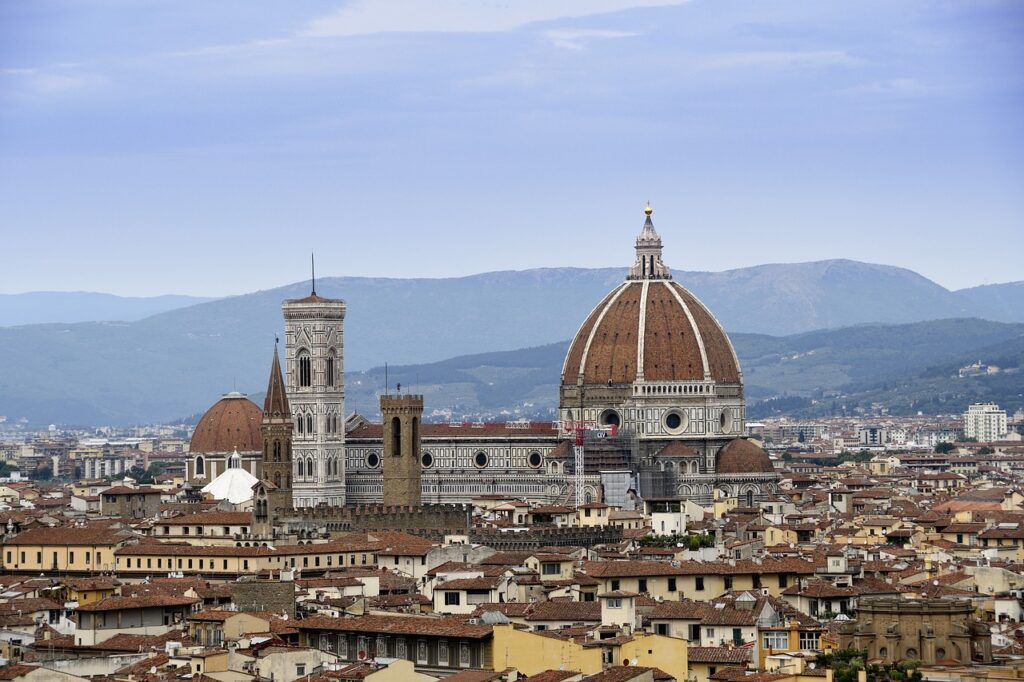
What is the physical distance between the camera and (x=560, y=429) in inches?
5025

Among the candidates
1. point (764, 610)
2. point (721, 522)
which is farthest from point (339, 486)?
point (764, 610)

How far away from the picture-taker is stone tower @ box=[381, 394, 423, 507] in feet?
399

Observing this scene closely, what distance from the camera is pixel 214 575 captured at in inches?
2982

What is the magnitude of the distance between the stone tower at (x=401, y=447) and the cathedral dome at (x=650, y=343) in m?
8.76

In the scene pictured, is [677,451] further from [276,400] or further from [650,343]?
[276,400]

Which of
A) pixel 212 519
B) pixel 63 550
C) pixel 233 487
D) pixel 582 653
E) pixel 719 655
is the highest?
pixel 233 487

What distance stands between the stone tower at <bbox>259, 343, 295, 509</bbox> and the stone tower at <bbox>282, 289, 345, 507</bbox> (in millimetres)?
462

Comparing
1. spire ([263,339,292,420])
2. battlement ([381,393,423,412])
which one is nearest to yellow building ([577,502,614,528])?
battlement ([381,393,423,412])

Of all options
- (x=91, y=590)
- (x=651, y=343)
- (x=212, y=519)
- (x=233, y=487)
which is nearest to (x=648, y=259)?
(x=651, y=343)

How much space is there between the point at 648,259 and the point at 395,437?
58.7 feet

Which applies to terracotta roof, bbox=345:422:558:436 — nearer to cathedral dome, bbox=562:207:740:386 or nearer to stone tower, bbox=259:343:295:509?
cathedral dome, bbox=562:207:740:386

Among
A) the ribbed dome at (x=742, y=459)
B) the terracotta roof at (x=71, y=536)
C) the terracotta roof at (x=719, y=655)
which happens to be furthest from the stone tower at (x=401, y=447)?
the terracotta roof at (x=719, y=655)

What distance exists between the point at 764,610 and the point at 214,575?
25075mm

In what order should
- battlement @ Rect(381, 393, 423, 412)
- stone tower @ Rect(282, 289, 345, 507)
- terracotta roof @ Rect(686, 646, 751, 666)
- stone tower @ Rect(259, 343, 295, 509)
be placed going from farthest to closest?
1. stone tower @ Rect(282, 289, 345, 507)
2. stone tower @ Rect(259, 343, 295, 509)
3. battlement @ Rect(381, 393, 423, 412)
4. terracotta roof @ Rect(686, 646, 751, 666)
